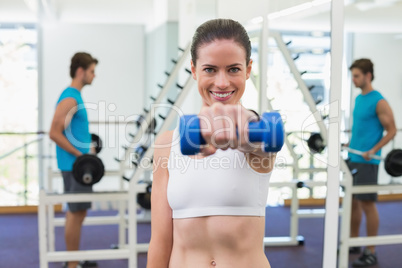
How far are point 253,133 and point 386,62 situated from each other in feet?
3.53

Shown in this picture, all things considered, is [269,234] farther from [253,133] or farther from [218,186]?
[253,133]

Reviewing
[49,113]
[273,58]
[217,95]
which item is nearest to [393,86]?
[273,58]

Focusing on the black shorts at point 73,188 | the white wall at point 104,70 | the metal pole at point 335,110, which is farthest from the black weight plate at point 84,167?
the white wall at point 104,70

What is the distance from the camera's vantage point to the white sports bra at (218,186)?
0.79 metres

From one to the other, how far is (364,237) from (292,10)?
0.89m

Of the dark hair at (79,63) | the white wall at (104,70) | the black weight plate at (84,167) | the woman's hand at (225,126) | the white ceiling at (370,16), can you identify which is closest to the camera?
the woman's hand at (225,126)

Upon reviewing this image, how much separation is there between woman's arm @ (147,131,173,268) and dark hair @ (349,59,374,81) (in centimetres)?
87

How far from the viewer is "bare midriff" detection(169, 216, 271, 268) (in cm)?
80

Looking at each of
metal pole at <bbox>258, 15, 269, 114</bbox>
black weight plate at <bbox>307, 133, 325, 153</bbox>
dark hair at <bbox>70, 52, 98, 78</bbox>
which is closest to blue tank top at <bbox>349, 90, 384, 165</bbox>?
black weight plate at <bbox>307, 133, 325, 153</bbox>

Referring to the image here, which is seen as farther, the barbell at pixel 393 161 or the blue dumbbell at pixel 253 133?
the barbell at pixel 393 161

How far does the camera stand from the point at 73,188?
257 cm

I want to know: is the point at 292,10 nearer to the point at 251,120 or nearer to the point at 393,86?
the point at 393,86

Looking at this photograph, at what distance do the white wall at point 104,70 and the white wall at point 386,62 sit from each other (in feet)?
14.8

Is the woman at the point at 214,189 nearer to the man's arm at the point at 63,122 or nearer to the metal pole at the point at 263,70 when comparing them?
the metal pole at the point at 263,70
